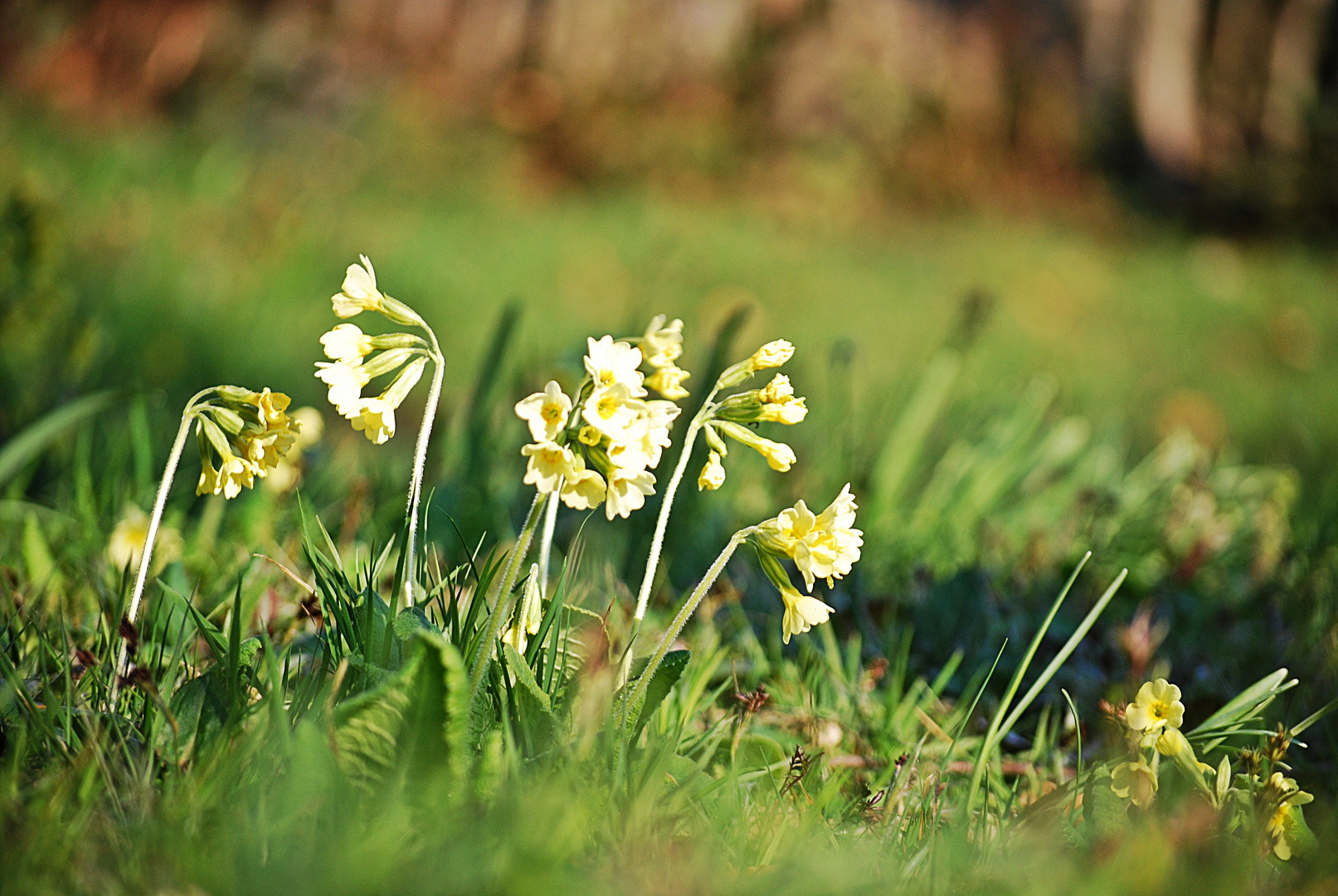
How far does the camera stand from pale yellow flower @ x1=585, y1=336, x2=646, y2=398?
A: 0.91 meters

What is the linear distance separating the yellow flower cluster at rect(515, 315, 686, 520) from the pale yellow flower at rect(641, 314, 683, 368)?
3cm

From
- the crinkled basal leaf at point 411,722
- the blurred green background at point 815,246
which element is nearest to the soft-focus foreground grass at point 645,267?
the blurred green background at point 815,246

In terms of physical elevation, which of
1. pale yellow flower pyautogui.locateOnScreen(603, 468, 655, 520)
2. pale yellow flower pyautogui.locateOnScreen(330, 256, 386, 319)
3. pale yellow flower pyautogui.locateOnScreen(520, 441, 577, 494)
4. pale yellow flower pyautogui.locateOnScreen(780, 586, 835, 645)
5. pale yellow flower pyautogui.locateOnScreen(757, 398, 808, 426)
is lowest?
pale yellow flower pyautogui.locateOnScreen(780, 586, 835, 645)

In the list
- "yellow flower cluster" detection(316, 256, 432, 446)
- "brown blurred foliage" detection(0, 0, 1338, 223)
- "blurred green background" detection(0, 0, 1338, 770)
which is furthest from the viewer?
"brown blurred foliage" detection(0, 0, 1338, 223)

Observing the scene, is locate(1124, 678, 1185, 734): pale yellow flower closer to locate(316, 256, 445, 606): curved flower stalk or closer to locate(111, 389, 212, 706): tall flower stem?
→ locate(316, 256, 445, 606): curved flower stalk

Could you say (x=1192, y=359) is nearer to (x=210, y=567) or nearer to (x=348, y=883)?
(x=210, y=567)

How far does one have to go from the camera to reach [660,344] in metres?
0.97

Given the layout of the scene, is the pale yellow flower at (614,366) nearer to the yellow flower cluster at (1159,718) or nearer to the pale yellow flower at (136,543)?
the yellow flower cluster at (1159,718)

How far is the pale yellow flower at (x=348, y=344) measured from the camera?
3.15 feet

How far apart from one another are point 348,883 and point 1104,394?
155 inches

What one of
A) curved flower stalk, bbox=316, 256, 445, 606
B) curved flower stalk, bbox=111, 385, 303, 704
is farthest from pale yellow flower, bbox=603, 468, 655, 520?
curved flower stalk, bbox=111, 385, 303, 704

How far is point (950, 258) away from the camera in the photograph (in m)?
6.15

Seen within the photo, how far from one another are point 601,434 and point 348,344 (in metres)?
0.28

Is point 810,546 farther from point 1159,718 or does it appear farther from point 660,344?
point 1159,718
